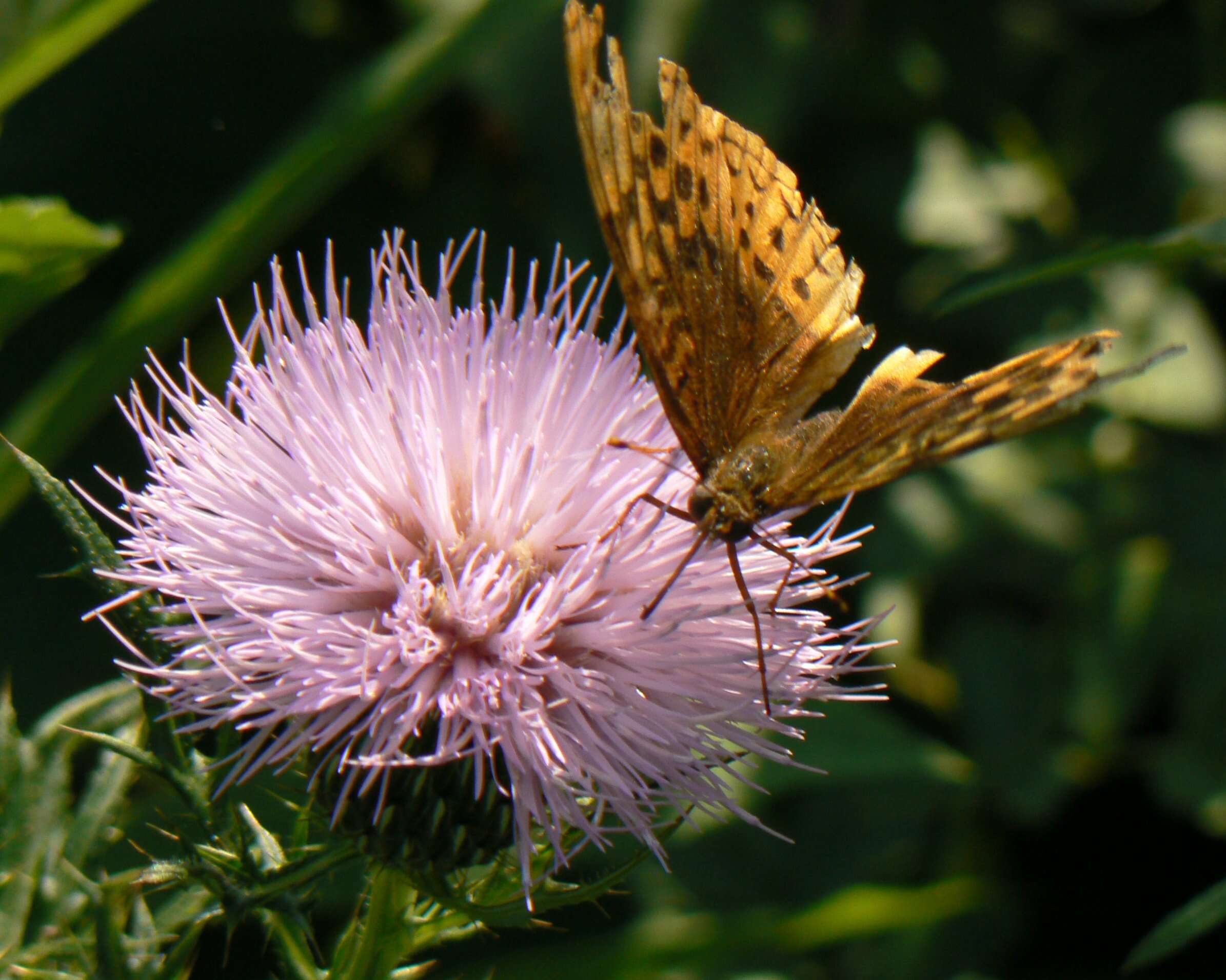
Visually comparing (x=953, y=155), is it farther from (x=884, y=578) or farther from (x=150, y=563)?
(x=150, y=563)

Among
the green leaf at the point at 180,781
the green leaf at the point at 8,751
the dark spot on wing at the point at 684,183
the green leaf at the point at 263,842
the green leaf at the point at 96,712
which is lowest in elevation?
the green leaf at the point at 263,842

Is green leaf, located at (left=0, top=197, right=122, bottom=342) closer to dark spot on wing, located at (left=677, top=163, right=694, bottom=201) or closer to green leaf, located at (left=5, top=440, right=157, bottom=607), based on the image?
green leaf, located at (left=5, top=440, right=157, bottom=607)

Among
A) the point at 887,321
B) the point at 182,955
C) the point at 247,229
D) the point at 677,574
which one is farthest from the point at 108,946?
the point at 887,321

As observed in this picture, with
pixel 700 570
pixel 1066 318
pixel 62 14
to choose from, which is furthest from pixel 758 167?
pixel 1066 318

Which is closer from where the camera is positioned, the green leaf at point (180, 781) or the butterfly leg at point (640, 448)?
the green leaf at point (180, 781)

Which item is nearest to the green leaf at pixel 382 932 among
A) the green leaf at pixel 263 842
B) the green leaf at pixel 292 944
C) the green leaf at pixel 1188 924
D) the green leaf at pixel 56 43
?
the green leaf at pixel 292 944

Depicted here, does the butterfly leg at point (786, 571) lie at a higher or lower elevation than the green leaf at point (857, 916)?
higher

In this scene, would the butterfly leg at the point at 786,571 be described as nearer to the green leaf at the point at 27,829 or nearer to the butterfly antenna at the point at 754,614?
the butterfly antenna at the point at 754,614
